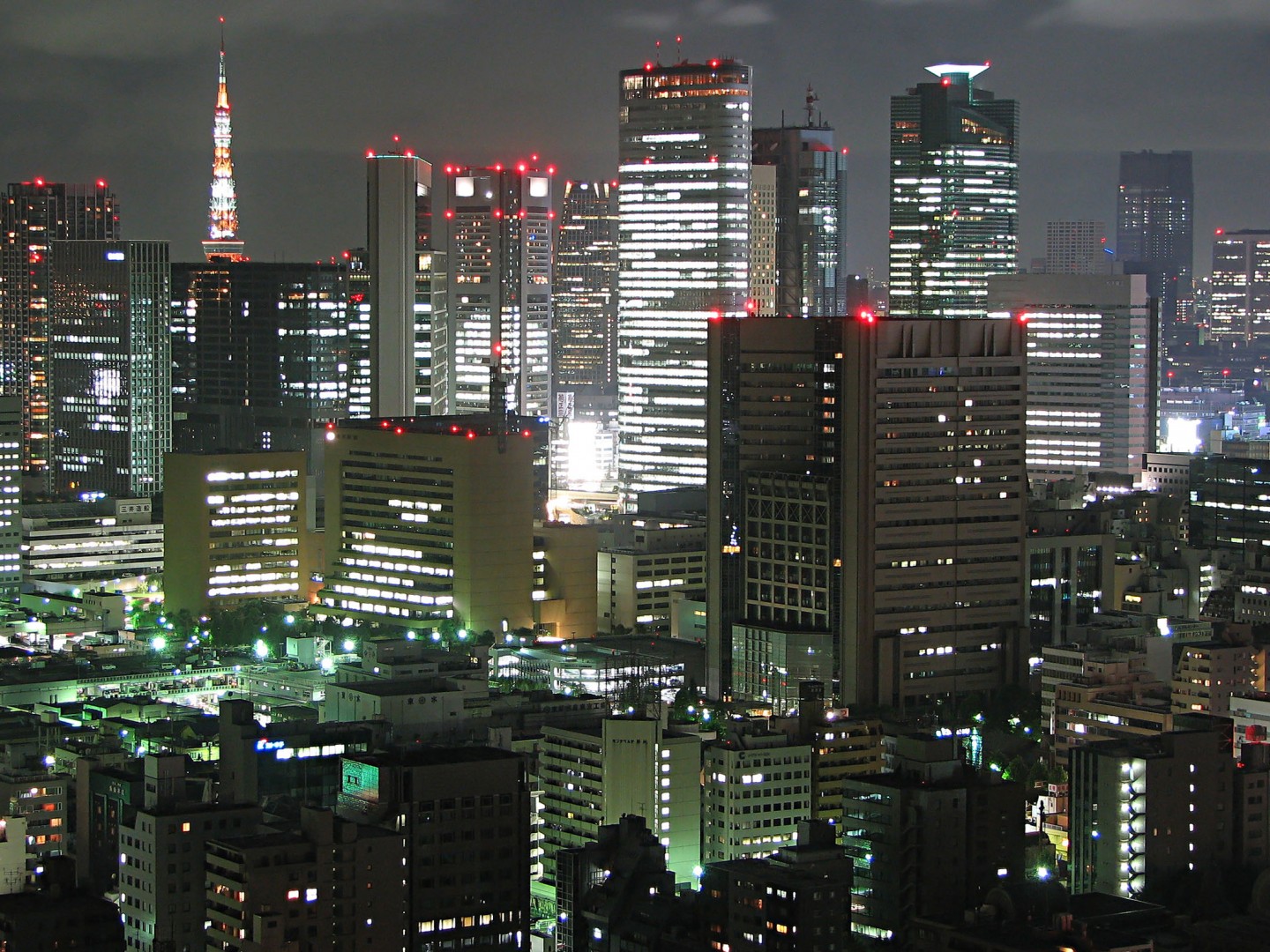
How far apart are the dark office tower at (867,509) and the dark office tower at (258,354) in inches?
986

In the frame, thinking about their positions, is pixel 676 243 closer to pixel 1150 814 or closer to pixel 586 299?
pixel 586 299

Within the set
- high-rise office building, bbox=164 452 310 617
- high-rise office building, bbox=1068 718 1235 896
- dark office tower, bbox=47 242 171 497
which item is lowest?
high-rise office building, bbox=1068 718 1235 896

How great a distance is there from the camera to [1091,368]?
58531 millimetres

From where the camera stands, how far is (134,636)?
131ft

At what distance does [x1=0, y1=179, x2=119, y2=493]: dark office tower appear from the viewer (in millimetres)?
62406

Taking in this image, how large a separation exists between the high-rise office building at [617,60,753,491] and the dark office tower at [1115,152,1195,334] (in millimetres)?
21373

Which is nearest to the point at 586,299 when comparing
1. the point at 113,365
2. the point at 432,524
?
the point at 113,365

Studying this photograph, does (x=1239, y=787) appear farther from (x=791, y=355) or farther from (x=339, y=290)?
(x=339, y=290)

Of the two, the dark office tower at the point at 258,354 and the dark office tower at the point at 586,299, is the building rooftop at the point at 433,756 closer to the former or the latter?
the dark office tower at the point at 258,354

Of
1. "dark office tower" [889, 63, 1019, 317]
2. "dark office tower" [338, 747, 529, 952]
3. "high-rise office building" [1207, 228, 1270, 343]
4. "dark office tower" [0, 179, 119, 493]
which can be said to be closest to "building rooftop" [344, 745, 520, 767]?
"dark office tower" [338, 747, 529, 952]

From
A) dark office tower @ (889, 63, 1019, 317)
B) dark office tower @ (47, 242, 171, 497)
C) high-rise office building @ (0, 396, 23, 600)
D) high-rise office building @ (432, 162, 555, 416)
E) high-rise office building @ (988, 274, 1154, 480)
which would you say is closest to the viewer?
high-rise office building @ (0, 396, 23, 600)

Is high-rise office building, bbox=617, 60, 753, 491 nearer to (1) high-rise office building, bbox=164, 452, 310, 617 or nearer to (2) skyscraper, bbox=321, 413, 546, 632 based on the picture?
(1) high-rise office building, bbox=164, 452, 310, 617

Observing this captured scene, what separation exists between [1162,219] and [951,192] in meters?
14.6

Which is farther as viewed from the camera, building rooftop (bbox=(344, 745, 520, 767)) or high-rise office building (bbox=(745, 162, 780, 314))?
high-rise office building (bbox=(745, 162, 780, 314))
